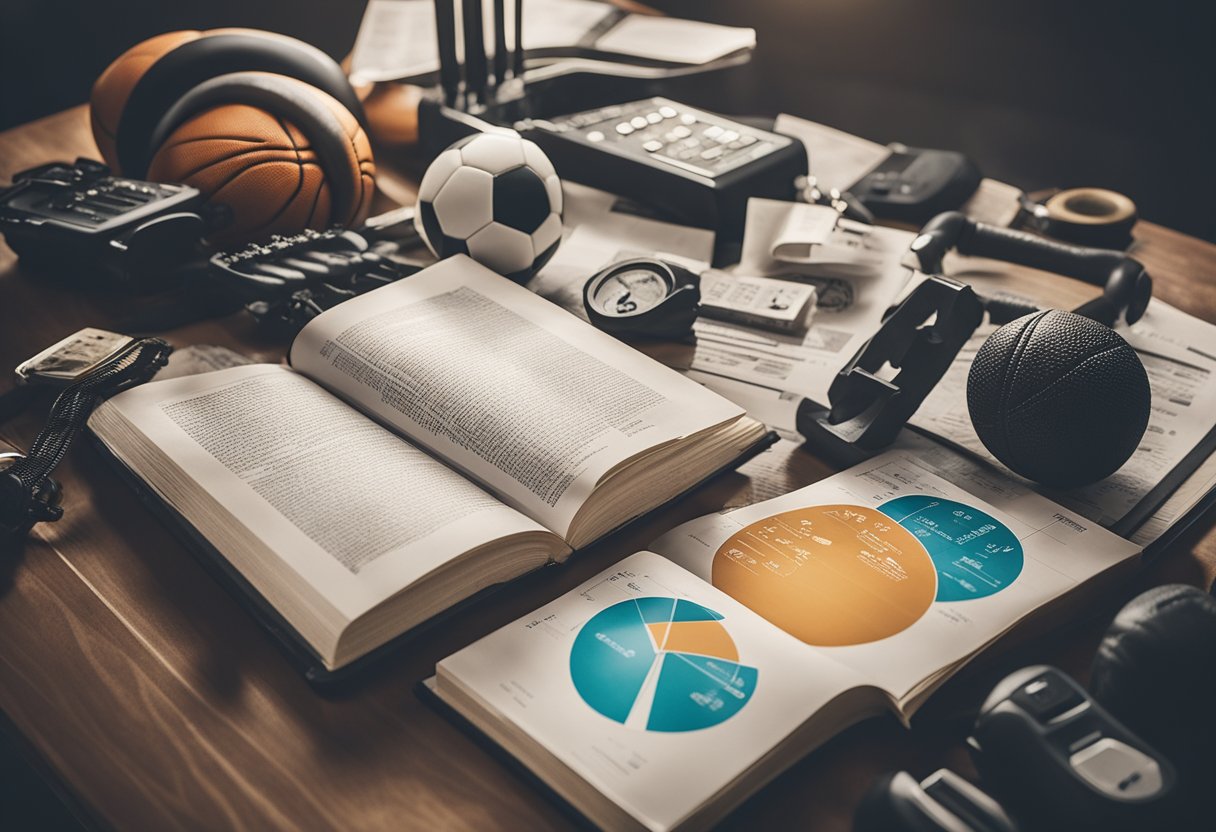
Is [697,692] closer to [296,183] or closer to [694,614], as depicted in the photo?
[694,614]

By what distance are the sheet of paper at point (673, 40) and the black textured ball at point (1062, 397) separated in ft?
3.05

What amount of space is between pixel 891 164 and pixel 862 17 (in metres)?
1.64

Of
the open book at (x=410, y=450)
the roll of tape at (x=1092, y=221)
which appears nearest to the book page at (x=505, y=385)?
the open book at (x=410, y=450)

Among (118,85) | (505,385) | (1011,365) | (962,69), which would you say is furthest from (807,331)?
(962,69)

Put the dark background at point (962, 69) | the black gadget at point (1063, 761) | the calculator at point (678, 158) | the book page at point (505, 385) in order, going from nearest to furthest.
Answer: the black gadget at point (1063, 761), the book page at point (505, 385), the calculator at point (678, 158), the dark background at point (962, 69)

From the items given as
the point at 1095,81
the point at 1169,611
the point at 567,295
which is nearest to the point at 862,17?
the point at 1095,81

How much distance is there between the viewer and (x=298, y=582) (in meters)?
0.72

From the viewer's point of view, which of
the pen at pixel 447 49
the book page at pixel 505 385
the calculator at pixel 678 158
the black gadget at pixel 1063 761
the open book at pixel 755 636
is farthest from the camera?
the pen at pixel 447 49

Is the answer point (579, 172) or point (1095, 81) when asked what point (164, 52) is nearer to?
point (579, 172)

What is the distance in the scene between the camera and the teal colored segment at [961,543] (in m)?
0.77

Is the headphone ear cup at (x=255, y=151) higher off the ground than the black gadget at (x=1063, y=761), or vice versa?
the headphone ear cup at (x=255, y=151)

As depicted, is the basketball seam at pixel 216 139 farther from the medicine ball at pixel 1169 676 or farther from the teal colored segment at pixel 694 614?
the medicine ball at pixel 1169 676

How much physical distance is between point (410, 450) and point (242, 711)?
10.4 inches

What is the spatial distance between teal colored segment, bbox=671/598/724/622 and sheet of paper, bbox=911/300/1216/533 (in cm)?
37
